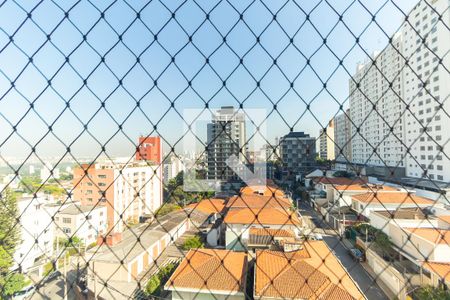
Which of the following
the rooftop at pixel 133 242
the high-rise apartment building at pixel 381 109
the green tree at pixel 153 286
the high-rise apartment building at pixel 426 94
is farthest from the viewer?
the high-rise apartment building at pixel 381 109

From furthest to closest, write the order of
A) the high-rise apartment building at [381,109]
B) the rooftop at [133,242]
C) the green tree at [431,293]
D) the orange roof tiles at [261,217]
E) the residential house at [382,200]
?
the high-rise apartment building at [381,109] → the residential house at [382,200] → the orange roof tiles at [261,217] → the rooftop at [133,242] → the green tree at [431,293]

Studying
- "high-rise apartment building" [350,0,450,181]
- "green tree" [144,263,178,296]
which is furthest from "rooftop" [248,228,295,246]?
"high-rise apartment building" [350,0,450,181]

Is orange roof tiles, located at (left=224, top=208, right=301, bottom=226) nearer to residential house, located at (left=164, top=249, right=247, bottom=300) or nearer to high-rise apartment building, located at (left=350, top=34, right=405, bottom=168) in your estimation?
residential house, located at (left=164, top=249, right=247, bottom=300)

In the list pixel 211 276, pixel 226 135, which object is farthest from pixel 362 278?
pixel 226 135

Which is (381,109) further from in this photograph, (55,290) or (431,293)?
(55,290)

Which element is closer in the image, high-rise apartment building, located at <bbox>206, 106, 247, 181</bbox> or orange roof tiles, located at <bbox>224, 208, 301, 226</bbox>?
high-rise apartment building, located at <bbox>206, 106, 247, 181</bbox>

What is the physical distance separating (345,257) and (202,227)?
3853 millimetres

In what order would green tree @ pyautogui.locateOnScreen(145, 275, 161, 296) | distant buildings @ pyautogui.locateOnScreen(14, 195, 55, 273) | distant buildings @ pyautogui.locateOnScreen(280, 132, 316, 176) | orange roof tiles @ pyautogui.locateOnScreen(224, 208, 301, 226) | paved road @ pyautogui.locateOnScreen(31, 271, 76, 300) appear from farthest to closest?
1. orange roof tiles @ pyautogui.locateOnScreen(224, 208, 301, 226)
2. paved road @ pyautogui.locateOnScreen(31, 271, 76, 300)
3. green tree @ pyautogui.locateOnScreen(145, 275, 161, 296)
4. distant buildings @ pyautogui.locateOnScreen(280, 132, 316, 176)
5. distant buildings @ pyautogui.locateOnScreen(14, 195, 55, 273)

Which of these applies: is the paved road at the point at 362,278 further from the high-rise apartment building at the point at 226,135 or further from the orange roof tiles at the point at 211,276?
the high-rise apartment building at the point at 226,135

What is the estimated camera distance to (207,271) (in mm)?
3055

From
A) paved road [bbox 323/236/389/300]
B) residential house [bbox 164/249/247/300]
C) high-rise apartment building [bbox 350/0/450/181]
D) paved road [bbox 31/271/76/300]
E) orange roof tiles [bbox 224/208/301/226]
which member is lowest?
paved road [bbox 31/271/76/300]

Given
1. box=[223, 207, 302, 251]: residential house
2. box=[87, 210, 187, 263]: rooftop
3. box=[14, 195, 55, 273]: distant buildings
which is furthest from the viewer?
box=[223, 207, 302, 251]: residential house

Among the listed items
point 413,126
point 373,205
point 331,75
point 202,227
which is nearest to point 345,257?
point 373,205

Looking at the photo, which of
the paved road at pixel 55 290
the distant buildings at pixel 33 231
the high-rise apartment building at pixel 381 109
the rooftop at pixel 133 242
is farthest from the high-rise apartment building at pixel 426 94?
the paved road at pixel 55 290
